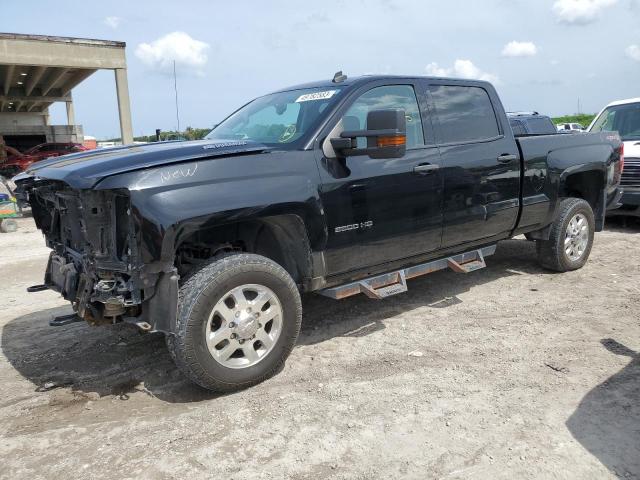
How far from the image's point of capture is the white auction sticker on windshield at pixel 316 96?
13.5 feet

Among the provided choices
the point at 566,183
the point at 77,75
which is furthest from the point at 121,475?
the point at 77,75

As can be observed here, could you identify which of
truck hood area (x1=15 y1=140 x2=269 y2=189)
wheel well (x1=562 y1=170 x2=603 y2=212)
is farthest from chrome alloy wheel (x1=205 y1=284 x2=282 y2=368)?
wheel well (x1=562 y1=170 x2=603 y2=212)

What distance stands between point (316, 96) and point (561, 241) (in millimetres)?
3206

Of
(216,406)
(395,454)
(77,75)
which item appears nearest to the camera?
(395,454)

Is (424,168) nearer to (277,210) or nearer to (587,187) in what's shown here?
(277,210)

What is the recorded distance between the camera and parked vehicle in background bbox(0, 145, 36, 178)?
61.6 feet

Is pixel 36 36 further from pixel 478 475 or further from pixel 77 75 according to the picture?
pixel 478 475

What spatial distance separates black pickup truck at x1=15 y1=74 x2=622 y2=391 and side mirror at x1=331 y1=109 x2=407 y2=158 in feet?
0.04

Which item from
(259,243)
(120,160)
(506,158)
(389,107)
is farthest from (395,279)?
(120,160)

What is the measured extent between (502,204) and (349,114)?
1.86 meters

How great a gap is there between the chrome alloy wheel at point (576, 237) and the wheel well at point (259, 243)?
3437mm

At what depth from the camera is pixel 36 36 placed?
17.1 metres

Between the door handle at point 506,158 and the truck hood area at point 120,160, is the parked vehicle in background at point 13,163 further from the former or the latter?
the door handle at point 506,158

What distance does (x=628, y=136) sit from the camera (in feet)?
29.4
